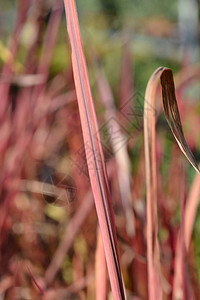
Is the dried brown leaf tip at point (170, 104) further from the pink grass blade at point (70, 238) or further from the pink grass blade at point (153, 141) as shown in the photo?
the pink grass blade at point (70, 238)

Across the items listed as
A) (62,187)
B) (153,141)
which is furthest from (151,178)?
(62,187)

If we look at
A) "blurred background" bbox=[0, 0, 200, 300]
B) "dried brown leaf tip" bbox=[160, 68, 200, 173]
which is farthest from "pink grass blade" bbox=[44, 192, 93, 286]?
"dried brown leaf tip" bbox=[160, 68, 200, 173]

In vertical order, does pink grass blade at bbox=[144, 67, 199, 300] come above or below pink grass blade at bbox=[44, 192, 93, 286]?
above

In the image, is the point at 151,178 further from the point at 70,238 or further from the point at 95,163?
the point at 70,238

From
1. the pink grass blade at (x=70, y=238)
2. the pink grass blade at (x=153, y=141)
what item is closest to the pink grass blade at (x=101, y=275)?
the pink grass blade at (x=153, y=141)

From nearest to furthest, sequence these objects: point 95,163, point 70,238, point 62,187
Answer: point 95,163
point 70,238
point 62,187

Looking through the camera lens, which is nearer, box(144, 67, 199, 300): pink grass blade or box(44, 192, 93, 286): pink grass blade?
box(144, 67, 199, 300): pink grass blade

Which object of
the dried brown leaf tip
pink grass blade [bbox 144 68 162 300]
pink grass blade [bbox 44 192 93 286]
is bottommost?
pink grass blade [bbox 44 192 93 286]

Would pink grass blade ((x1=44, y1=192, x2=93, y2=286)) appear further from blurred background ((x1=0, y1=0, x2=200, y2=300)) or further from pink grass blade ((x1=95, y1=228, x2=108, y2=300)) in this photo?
pink grass blade ((x1=95, y1=228, x2=108, y2=300))

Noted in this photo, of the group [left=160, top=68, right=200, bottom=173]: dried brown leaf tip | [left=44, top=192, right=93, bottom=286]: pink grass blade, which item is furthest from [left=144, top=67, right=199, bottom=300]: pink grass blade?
[left=44, top=192, right=93, bottom=286]: pink grass blade
